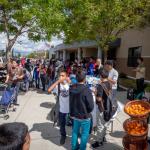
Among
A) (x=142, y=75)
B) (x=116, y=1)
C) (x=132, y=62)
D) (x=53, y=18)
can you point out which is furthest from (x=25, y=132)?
(x=132, y=62)

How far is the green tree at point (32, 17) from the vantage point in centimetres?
1486

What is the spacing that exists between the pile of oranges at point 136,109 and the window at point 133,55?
15.3 m

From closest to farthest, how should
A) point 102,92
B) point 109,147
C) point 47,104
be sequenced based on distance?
point 102,92 → point 109,147 → point 47,104

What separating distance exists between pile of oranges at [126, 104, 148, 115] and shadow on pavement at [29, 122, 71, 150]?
5.28 ft

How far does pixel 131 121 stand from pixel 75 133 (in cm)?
108

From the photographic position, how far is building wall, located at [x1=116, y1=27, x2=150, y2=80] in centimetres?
1948

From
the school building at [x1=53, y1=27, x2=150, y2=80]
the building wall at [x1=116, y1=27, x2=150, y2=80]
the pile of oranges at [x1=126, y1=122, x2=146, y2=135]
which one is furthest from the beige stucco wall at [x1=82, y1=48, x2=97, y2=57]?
the pile of oranges at [x1=126, y1=122, x2=146, y2=135]

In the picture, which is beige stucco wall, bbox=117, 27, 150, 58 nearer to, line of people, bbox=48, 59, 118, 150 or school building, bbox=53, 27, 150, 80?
school building, bbox=53, 27, 150, 80

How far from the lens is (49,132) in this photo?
7465mm

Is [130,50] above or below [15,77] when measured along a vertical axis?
above

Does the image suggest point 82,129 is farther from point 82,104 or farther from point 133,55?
point 133,55

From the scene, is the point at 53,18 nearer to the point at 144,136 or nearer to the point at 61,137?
the point at 61,137

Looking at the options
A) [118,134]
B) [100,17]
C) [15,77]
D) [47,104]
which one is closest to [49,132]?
[118,134]

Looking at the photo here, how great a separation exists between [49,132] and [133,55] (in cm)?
1583
